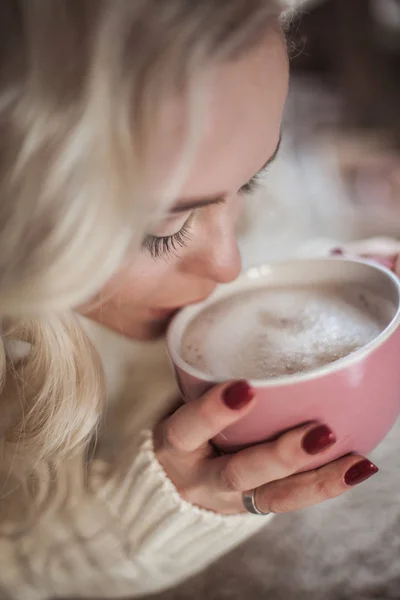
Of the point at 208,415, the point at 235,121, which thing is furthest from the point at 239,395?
the point at 235,121

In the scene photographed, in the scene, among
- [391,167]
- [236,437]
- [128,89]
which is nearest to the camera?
[128,89]

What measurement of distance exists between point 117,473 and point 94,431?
37 mm

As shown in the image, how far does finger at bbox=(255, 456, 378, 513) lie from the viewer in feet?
1.18

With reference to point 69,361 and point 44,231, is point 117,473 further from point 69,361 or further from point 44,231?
point 44,231

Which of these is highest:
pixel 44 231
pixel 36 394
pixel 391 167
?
pixel 44 231

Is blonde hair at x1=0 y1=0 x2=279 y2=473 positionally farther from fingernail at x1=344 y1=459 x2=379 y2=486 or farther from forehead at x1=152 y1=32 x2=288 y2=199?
fingernail at x1=344 y1=459 x2=379 y2=486

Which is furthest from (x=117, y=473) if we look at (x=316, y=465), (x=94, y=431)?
(x=316, y=465)

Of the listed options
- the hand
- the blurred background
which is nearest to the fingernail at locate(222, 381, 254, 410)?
the hand

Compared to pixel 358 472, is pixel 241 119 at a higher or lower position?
higher

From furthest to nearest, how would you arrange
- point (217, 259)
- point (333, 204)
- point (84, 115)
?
point (333, 204), point (217, 259), point (84, 115)

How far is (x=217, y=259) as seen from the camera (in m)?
0.40

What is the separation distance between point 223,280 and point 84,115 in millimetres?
179

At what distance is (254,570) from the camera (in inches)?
15.0

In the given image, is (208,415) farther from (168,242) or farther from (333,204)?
(333,204)
